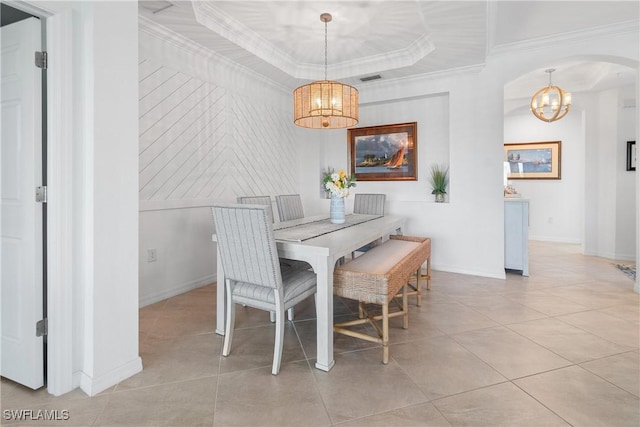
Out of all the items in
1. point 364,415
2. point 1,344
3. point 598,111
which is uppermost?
point 598,111

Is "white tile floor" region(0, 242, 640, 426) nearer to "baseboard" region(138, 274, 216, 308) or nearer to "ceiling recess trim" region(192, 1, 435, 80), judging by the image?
"baseboard" region(138, 274, 216, 308)

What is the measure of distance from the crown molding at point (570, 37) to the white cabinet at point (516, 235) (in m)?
1.78

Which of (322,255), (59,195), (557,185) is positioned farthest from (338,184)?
(557,185)

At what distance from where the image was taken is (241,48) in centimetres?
364

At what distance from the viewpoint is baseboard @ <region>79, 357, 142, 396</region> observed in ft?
5.79

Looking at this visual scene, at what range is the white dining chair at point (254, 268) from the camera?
1.96m

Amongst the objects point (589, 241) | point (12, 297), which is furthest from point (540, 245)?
point (12, 297)

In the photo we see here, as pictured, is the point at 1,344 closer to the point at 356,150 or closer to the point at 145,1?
the point at 145,1

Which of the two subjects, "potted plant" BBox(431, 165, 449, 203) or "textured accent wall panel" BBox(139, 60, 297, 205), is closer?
"textured accent wall panel" BBox(139, 60, 297, 205)

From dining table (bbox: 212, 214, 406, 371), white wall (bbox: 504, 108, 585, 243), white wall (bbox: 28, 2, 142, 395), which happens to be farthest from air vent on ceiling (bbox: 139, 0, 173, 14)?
white wall (bbox: 504, 108, 585, 243)

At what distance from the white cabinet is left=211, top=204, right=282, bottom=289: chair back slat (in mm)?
3442

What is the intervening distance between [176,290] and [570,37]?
499cm

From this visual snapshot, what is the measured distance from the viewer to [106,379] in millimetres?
1816

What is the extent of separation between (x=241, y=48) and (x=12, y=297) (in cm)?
302
